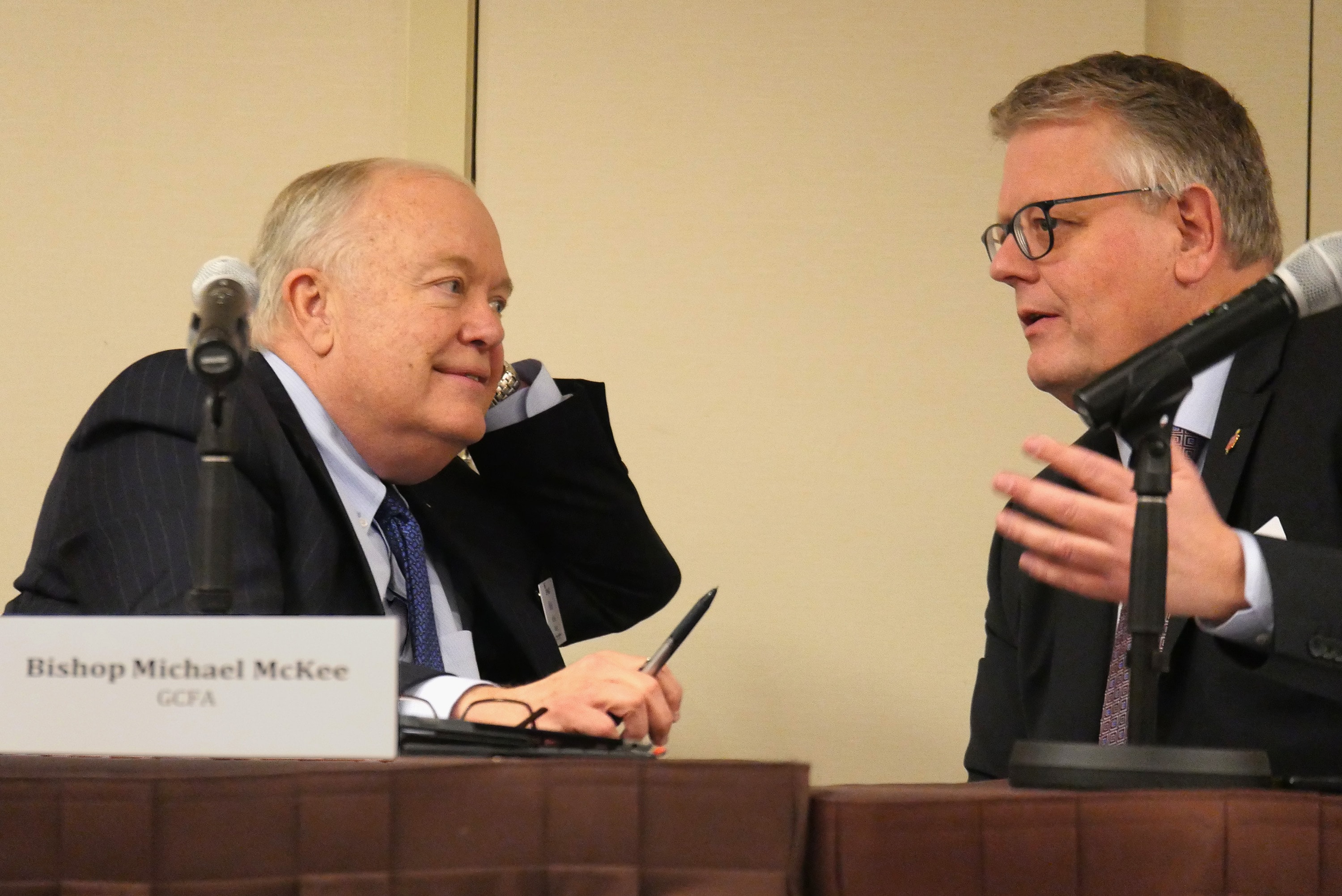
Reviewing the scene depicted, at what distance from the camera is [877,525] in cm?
256

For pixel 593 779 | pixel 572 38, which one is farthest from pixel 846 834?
pixel 572 38

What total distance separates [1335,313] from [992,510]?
1.03m

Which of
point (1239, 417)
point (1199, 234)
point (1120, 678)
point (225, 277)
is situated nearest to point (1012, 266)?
point (1199, 234)

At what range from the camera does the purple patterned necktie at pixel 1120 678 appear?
5.20 ft

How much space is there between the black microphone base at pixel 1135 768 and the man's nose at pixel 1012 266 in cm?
97

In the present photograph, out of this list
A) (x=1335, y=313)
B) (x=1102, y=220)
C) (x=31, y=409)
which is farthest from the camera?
(x=31, y=409)

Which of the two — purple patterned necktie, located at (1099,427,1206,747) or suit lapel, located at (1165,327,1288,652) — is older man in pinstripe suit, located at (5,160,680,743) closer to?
purple patterned necktie, located at (1099,427,1206,747)

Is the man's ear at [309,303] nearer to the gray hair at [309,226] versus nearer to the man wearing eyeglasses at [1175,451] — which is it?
the gray hair at [309,226]

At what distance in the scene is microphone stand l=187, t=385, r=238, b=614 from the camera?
42.9 inches

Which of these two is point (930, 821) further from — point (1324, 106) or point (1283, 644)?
point (1324, 106)

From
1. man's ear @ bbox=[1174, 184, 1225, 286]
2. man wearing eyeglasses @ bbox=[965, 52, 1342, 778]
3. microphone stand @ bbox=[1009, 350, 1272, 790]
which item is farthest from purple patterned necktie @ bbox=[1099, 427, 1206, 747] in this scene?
microphone stand @ bbox=[1009, 350, 1272, 790]

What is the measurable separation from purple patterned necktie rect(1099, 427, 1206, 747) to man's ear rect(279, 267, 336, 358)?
1.14 m

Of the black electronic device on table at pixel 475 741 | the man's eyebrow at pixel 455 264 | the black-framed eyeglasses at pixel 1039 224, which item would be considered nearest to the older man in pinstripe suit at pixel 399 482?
the man's eyebrow at pixel 455 264

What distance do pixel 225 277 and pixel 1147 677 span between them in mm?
842
